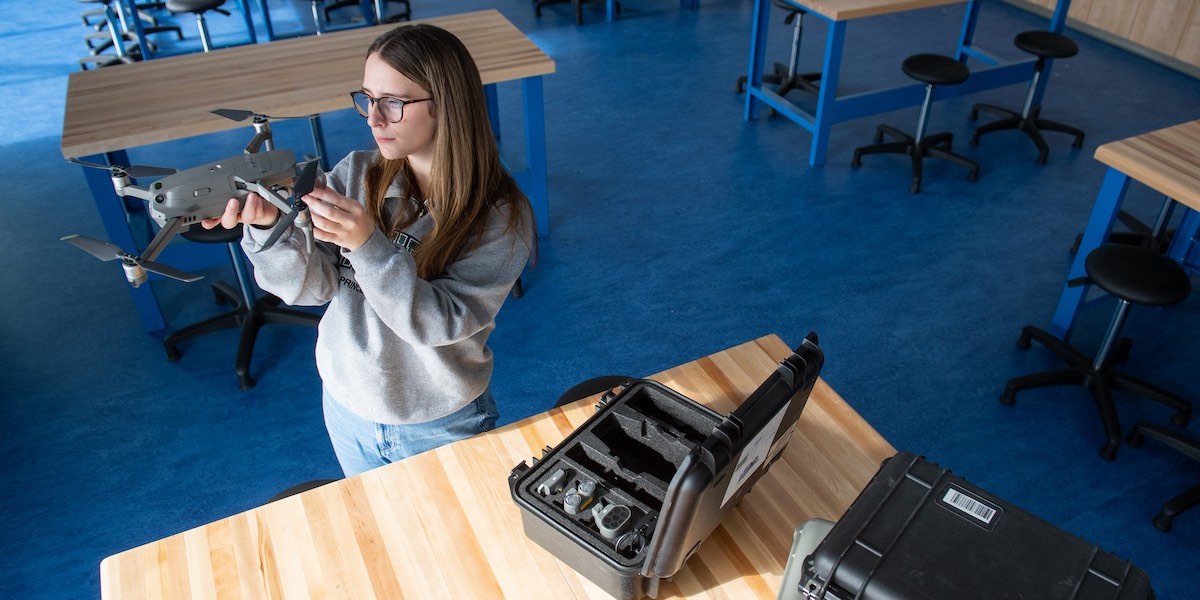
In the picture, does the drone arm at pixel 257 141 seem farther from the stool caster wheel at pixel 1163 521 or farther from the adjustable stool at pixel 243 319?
the stool caster wheel at pixel 1163 521

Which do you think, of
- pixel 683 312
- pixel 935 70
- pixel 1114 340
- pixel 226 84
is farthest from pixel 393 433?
pixel 935 70

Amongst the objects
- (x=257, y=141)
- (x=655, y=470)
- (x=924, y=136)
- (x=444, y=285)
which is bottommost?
(x=924, y=136)

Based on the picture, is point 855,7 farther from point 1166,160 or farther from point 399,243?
point 399,243

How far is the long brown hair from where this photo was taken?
1.59m

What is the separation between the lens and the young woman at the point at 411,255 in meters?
1.53

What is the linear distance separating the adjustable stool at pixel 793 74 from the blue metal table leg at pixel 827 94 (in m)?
0.57

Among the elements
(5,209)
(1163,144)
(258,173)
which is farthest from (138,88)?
(1163,144)

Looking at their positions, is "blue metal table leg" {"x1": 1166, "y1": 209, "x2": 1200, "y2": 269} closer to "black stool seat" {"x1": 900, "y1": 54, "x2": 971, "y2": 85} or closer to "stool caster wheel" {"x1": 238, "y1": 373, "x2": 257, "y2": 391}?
"black stool seat" {"x1": 900, "y1": 54, "x2": 971, "y2": 85}


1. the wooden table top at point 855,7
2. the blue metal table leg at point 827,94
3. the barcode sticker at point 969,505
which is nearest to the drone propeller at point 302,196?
the barcode sticker at point 969,505

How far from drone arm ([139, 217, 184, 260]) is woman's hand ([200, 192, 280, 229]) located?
56mm

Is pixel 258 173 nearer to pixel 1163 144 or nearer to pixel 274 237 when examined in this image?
pixel 274 237

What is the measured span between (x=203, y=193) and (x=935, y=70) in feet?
13.6

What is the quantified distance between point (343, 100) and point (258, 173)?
201 cm

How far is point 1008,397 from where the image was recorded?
3.22 m
